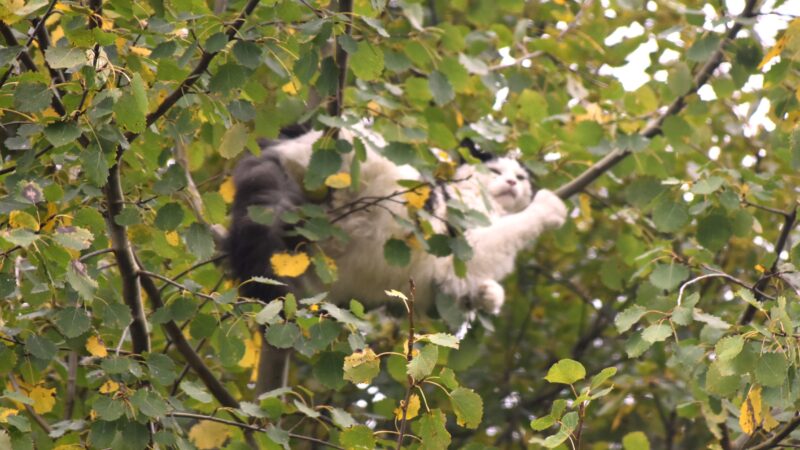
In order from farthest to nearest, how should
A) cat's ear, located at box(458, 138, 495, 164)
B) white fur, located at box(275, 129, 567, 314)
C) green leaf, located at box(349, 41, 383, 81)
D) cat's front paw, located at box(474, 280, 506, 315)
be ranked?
cat's ear, located at box(458, 138, 495, 164) → cat's front paw, located at box(474, 280, 506, 315) → white fur, located at box(275, 129, 567, 314) → green leaf, located at box(349, 41, 383, 81)

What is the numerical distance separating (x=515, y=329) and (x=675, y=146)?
10.6 feet

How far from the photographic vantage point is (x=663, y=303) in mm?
3639

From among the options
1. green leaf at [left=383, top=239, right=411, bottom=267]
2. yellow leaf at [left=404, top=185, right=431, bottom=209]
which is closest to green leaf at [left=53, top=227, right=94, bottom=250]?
green leaf at [left=383, top=239, right=411, bottom=267]

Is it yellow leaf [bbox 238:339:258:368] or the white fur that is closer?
yellow leaf [bbox 238:339:258:368]

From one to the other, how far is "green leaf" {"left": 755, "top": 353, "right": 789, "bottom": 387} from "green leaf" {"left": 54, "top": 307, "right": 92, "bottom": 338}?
2.02 metres

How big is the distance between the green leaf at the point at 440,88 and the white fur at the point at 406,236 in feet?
1.55

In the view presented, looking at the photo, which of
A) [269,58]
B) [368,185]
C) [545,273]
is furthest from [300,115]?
[545,273]

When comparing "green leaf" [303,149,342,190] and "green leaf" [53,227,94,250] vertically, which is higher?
"green leaf" [53,227,94,250]

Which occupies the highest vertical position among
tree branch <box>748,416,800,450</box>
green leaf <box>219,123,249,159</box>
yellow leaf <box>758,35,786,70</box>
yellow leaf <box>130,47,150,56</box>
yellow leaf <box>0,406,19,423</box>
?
yellow leaf <box>130,47,150,56</box>

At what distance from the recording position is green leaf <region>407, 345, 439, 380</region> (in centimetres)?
264

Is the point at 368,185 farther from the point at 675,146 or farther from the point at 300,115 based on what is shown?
the point at 675,146

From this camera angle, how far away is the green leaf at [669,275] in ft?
13.2

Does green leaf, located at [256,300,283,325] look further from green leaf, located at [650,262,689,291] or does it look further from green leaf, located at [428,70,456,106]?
green leaf, located at [650,262,689,291]

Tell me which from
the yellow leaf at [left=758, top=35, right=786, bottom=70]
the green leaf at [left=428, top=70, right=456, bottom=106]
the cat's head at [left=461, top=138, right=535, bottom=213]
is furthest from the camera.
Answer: the cat's head at [left=461, top=138, right=535, bottom=213]
